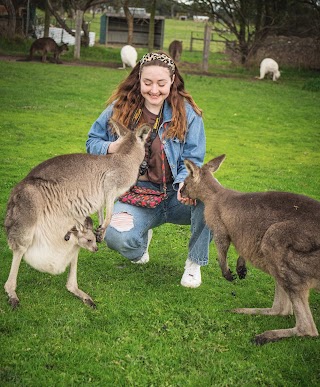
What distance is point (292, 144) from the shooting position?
8.68 meters

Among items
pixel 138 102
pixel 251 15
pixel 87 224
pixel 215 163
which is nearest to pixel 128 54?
pixel 251 15

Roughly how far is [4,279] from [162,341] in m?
1.20

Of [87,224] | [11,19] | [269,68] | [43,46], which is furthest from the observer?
[11,19]

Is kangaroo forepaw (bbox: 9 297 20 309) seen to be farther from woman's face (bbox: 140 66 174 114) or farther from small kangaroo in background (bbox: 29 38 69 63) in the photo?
small kangaroo in background (bbox: 29 38 69 63)

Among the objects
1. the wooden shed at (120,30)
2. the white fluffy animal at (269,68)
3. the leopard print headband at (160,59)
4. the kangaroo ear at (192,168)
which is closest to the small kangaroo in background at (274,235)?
the kangaroo ear at (192,168)

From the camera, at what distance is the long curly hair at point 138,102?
12.7ft

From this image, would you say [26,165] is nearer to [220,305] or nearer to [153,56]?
[153,56]

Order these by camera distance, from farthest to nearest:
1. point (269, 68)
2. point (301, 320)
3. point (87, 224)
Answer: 1. point (269, 68)
2. point (87, 224)
3. point (301, 320)

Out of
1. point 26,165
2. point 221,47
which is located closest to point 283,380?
point 26,165

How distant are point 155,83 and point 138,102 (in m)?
0.28

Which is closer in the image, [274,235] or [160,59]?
[274,235]

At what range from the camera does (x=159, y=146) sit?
3.91m

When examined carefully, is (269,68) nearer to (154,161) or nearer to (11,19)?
(11,19)

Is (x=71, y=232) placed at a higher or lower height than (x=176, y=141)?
lower
